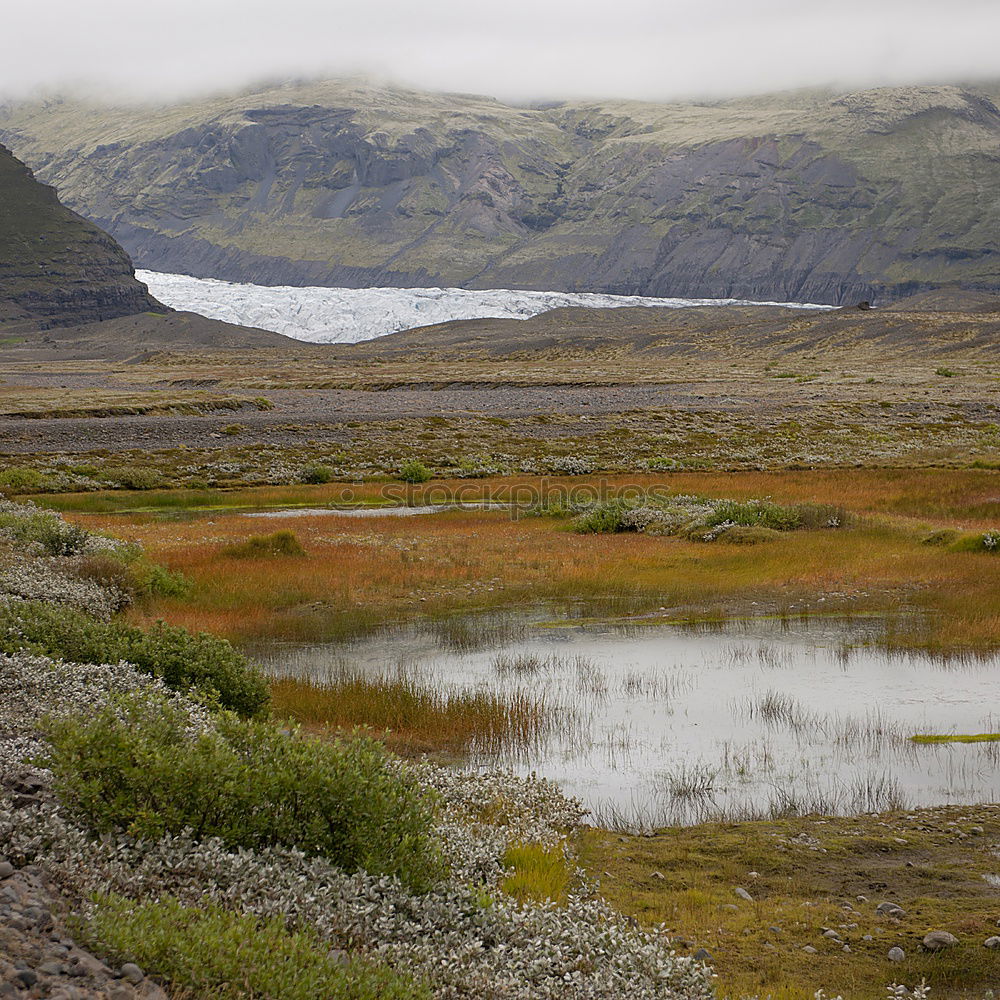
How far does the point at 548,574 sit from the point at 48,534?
1171cm

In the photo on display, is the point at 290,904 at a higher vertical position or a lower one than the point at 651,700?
higher

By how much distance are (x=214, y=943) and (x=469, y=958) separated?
1881 mm

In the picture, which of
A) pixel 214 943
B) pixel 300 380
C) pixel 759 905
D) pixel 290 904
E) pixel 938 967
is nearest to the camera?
pixel 214 943

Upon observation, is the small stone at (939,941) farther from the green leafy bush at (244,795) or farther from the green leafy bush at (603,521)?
the green leafy bush at (603,521)

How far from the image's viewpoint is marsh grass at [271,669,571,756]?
13.7 metres

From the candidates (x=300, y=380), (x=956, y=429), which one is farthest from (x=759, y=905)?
(x=300, y=380)

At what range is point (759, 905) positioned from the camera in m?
8.77

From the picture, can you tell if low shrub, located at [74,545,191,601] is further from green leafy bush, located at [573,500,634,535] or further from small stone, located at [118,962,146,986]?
small stone, located at [118,962,146,986]

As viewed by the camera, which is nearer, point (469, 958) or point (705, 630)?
point (469, 958)

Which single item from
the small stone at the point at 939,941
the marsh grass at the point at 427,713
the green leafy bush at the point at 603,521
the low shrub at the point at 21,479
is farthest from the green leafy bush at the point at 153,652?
the low shrub at the point at 21,479

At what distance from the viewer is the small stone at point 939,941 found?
7957 mm

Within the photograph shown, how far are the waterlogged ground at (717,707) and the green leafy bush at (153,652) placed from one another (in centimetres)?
309

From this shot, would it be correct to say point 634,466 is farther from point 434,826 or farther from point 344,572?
point 434,826

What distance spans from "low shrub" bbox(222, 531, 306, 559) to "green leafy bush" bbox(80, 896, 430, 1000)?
2133 centimetres
